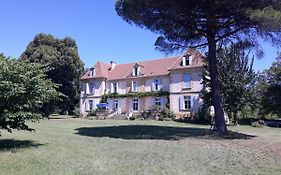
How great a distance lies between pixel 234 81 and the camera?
35.9m

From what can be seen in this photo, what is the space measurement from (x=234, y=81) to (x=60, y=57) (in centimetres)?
2396

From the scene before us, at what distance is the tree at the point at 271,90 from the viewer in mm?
41688

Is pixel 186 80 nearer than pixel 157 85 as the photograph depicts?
Yes

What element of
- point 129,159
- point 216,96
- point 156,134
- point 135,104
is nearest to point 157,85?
point 135,104

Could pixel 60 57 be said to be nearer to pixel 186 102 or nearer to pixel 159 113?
pixel 159 113

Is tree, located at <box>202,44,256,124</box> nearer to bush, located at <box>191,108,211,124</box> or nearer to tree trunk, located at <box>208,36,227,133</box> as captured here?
bush, located at <box>191,108,211,124</box>

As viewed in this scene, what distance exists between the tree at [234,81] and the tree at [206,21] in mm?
13578

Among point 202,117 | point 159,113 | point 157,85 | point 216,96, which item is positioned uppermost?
point 157,85

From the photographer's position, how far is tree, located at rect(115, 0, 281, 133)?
18375mm

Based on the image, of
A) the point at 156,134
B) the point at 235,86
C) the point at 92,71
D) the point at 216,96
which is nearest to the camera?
the point at 156,134

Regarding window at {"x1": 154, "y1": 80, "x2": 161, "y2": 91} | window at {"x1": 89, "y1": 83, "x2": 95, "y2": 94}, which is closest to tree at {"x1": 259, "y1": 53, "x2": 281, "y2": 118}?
window at {"x1": 154, "y1": 80, "x2": 161, "y2": 91}

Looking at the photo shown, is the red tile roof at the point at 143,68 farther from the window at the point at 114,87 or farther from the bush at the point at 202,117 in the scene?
the bush at the point at 202,117

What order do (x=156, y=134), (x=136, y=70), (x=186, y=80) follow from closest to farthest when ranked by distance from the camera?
(x=156, y=134), (x=186, y=80), (x=136, y=70)

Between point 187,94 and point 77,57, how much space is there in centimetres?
1700
